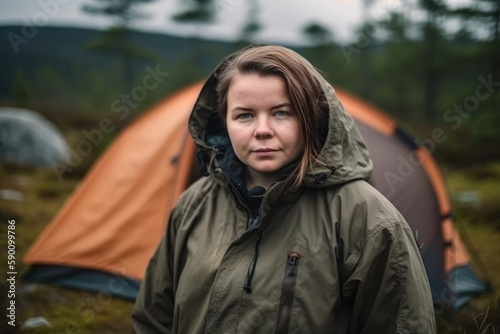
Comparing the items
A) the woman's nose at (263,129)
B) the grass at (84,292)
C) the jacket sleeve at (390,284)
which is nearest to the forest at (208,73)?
the grass at (84,292)

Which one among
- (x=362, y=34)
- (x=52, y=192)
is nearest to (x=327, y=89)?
(x=52, y=192)

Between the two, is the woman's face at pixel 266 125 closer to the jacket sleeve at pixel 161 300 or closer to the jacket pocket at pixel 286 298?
the jacket pocket at pixel 286 298

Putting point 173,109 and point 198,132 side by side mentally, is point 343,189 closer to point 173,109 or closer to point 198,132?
point 198,132

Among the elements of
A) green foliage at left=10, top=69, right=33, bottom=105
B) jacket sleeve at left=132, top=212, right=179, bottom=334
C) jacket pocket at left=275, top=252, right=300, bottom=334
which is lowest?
jacket sleeve at left=132, top=212, right=179, bottom=334

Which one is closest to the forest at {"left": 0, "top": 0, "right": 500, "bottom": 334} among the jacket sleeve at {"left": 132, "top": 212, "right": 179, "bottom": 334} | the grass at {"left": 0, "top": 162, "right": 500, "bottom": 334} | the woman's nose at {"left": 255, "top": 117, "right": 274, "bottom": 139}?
the grass at {"left": 0, "top": 162, "right": 500, "bottom": 334}

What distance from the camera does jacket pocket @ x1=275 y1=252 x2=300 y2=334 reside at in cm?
168

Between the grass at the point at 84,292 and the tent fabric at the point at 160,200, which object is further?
the tent fabric at the point at 160,200

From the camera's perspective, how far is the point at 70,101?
17.5 metres

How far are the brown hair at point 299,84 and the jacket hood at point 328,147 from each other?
0.10ft

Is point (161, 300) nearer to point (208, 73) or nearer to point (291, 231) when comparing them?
point (291, 231)

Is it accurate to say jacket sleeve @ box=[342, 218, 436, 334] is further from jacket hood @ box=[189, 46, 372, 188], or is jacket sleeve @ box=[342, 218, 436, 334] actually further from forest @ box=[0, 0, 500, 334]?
forest @ box=[0, 0, 500, 334]

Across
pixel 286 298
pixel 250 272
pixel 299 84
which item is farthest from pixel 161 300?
pixel 299 84

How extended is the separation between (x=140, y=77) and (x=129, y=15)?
87.1 inches

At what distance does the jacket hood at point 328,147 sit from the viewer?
179 centimetres
